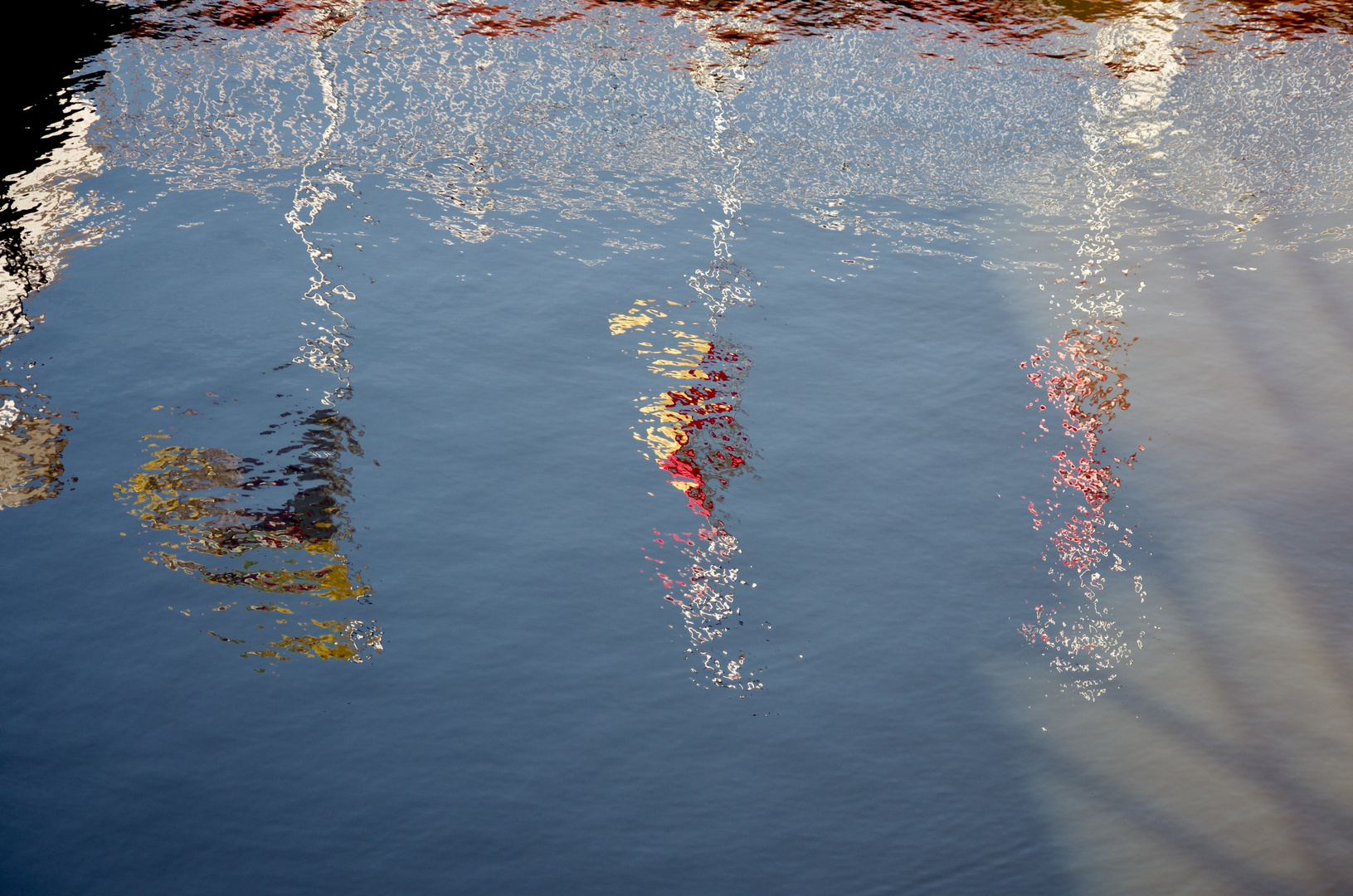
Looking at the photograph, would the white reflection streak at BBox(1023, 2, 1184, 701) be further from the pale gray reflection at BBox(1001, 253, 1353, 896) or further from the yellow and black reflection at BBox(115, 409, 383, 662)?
the yellow and black reflection at BBox(115, 409, 383, 662)

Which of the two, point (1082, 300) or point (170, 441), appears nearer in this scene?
point (170, 441)

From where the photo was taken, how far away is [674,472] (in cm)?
162

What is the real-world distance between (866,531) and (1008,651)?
0.28m

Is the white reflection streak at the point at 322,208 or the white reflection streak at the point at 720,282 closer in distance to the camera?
the white reflection streak at the point at 720,282

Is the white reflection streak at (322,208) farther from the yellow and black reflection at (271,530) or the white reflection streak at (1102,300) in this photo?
the white reflection streak at (1102,300)

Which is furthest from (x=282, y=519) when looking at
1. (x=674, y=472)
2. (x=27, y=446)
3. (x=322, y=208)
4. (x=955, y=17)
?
(x=955, y=17)

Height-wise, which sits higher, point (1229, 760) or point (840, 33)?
point (840, 33)

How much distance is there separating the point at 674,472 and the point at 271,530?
0.65 metres

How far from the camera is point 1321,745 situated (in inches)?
48.9

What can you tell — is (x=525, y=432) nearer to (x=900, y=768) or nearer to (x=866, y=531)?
(x=866, y=531)

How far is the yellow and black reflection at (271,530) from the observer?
1.37m

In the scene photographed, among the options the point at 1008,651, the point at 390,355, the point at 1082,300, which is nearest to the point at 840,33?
the point at 1082,300

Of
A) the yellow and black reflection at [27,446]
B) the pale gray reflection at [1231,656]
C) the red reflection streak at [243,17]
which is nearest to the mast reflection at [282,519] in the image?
the yellow and black reflection at [27,446]

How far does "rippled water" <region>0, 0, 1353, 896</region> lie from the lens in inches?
46.2
